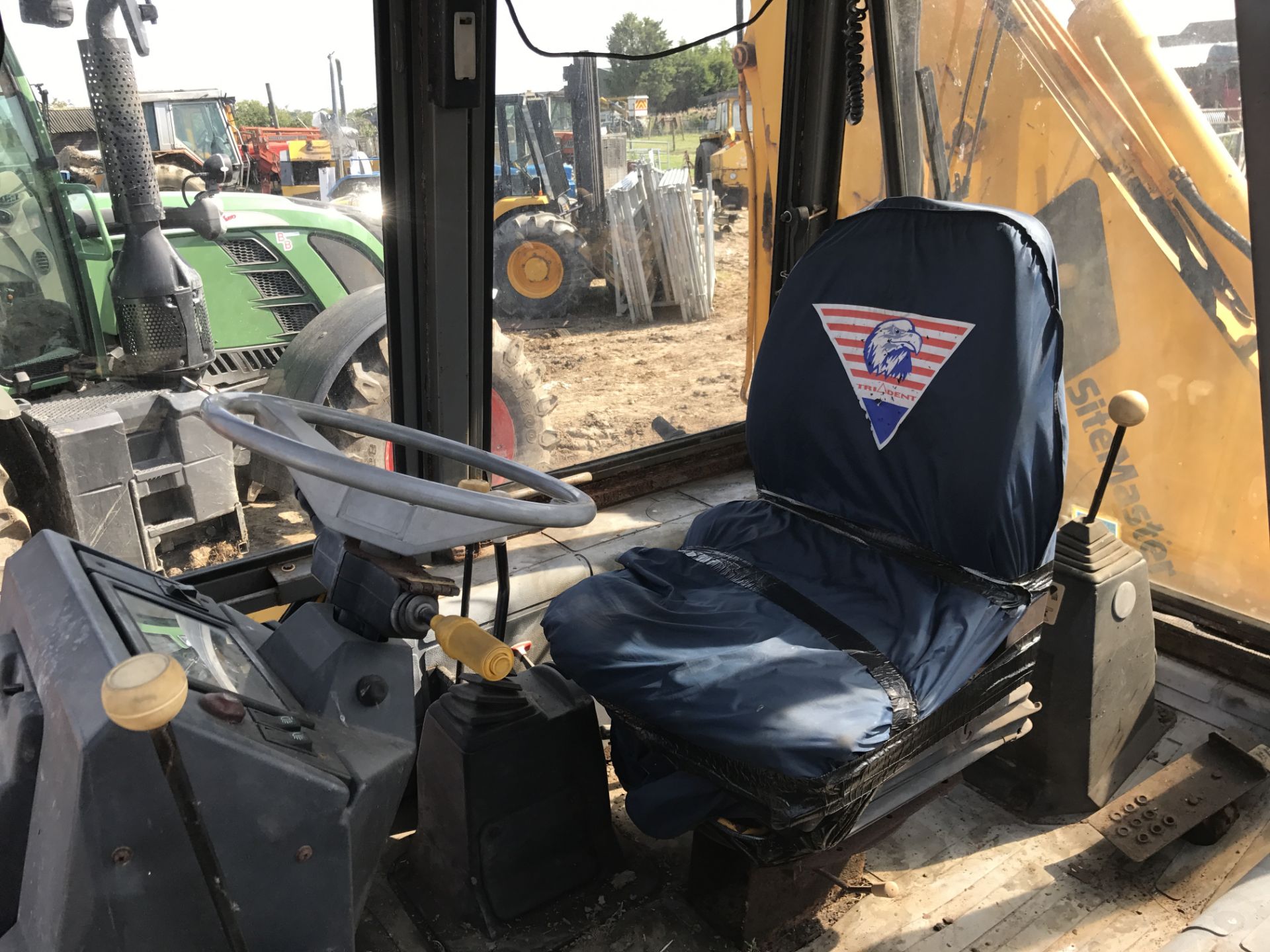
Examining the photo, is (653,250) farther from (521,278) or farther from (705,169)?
(521,278)

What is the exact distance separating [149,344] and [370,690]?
1.93 meters

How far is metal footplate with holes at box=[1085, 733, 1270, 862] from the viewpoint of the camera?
1727 mm

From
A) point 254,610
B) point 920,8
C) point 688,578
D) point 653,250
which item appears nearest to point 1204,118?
point 920,8

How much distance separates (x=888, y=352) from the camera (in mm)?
1633

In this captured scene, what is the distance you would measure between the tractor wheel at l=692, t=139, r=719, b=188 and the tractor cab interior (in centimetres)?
103

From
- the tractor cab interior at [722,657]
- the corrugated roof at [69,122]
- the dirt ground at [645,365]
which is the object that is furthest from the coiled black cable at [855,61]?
the dirt ground at [645,365]

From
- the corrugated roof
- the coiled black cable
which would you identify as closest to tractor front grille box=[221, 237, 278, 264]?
the corrugated roof

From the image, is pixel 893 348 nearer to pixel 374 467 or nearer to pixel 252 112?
pixel 374 467

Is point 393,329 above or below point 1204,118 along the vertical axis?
below

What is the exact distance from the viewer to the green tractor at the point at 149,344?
223cm

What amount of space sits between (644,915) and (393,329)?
1.32 meters

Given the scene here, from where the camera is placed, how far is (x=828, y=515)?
5.78 feet

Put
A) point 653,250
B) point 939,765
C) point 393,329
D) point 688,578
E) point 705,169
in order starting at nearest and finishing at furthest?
point 939,765
point 688,578
point 393,329
point 705,169
point 653,250

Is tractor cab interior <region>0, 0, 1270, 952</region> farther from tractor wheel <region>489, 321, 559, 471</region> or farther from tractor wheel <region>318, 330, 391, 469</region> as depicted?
tractor wheel <region>489, 321, 559, 471</region>
